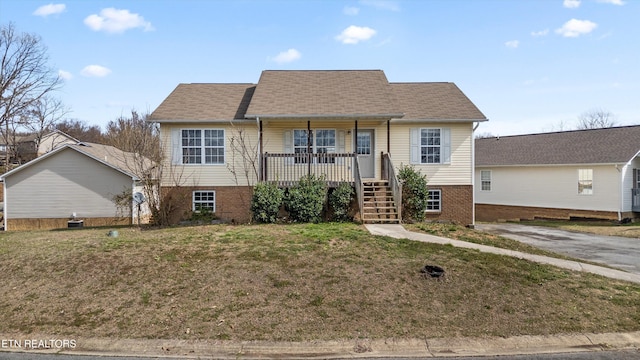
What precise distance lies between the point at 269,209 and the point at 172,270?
18.4 ft

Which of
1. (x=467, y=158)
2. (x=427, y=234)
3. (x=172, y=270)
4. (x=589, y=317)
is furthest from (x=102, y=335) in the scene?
(x=467, y=158)

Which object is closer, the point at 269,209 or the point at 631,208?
the point at 269,209

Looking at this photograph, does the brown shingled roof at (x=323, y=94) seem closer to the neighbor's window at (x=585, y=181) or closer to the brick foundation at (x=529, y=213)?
the neighbor's window at (x=585, y=181)

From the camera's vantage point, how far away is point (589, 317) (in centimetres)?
550

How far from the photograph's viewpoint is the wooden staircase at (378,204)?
12453 millimetres

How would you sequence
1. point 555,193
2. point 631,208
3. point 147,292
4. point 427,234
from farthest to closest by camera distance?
1. point 555,193
2. point 631,208
3. point 427,234
4. point 147,292

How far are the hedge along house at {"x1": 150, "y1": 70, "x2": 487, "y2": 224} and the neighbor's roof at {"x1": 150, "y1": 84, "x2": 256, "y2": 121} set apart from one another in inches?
1.7

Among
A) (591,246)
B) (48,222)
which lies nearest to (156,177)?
(48,222)

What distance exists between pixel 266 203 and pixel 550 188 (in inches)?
778

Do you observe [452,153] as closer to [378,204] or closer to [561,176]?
[378,204]

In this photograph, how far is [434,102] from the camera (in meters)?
16.8

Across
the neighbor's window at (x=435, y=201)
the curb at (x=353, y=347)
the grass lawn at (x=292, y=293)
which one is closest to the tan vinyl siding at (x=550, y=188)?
the neighbor's window at (x=435, y=201)

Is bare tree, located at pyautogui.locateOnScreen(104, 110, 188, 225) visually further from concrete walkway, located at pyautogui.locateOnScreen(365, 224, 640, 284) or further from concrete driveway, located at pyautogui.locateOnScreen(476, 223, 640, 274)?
concrete driveway, located at pyautogui.locateOnScreen(476, 223, 640, 274)

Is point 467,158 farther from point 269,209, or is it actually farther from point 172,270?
point 172,270
